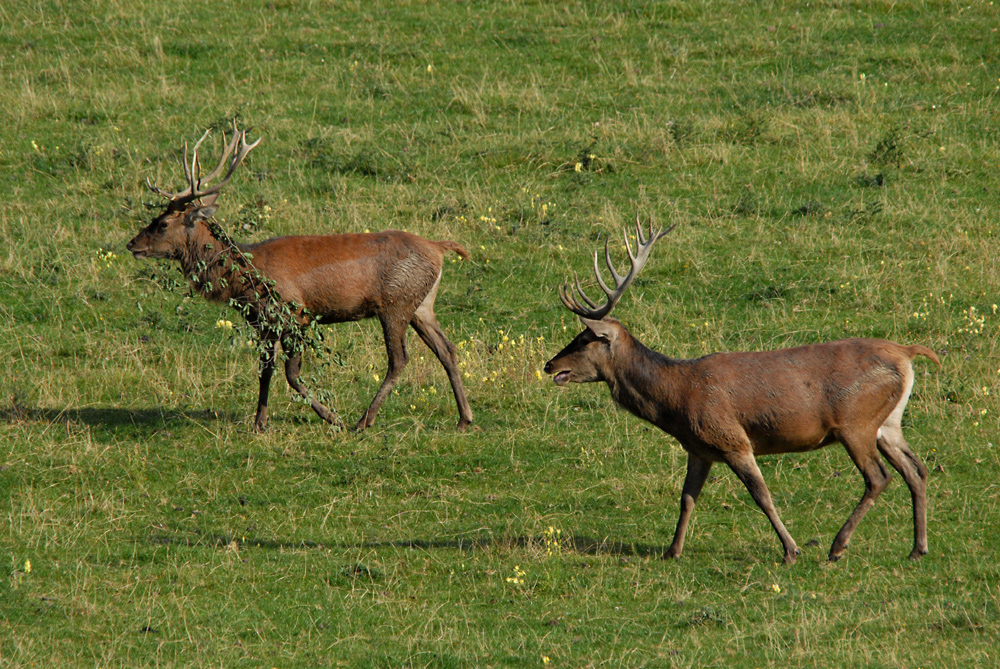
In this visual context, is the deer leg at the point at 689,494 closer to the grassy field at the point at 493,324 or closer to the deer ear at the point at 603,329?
the grassy field at the point at 493,324

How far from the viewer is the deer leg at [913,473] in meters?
8.31

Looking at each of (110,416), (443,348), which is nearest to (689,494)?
(443,348)

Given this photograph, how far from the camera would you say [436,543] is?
8.69 meters

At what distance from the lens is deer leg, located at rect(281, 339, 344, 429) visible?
404 inches

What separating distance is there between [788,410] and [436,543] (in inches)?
104

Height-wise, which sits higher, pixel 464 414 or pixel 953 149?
pixel 953 149

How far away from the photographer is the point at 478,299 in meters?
13.1

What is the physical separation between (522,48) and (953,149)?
6770mm

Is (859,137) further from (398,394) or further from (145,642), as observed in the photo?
(145,642)

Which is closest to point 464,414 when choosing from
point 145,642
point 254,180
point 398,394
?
point 398,394

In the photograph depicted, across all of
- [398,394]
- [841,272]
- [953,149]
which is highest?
[953,149]

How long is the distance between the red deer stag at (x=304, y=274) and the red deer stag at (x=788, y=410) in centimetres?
292

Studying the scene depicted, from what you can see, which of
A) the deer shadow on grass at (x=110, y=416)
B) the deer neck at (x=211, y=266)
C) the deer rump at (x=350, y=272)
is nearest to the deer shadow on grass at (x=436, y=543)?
the deer shadow on grass at (x=110, y=416)

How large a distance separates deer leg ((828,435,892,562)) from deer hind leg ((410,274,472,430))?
382cm
